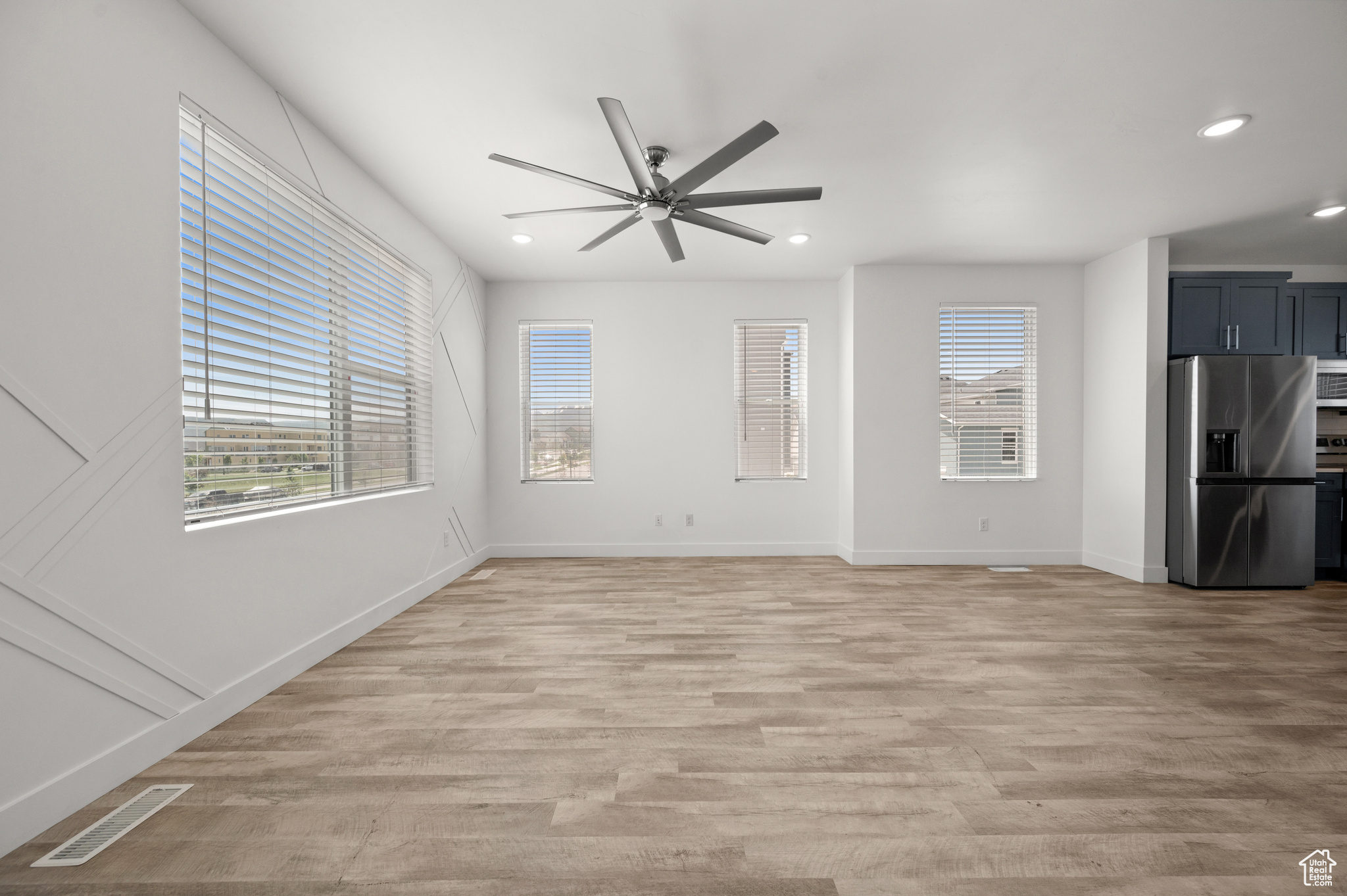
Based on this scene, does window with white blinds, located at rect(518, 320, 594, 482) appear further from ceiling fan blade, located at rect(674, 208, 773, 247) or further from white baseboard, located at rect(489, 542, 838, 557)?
ceiling fan blade, located at rect(674, 208, 773, 247)

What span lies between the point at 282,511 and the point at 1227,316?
23.1ft

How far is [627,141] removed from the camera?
2.26m

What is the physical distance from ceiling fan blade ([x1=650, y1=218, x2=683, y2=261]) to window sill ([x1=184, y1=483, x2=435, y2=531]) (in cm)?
233

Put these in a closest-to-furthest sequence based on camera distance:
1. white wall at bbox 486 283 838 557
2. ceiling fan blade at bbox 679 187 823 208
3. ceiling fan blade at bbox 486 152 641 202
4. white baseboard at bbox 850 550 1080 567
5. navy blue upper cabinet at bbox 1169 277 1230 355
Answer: ceiling fan blade at bbox 486 152 641 202, ceiling fan blade at bbox 679 187 823 208, navy blue upper cabinet at bbox 1169 277 1230 355, white baseboard at bbox 850 550 1080 567, white wall at bbox 486 283 838 557

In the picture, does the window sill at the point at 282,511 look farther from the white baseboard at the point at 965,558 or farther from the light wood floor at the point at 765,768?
the white baseboard at the point at 965,558

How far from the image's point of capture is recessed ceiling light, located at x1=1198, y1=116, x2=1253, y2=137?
2732 millimetres

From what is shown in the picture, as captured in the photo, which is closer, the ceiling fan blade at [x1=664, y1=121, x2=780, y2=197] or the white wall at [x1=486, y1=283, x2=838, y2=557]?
the ceiling fan blade at [x1=664, y1=121, x2=780, y2=197]

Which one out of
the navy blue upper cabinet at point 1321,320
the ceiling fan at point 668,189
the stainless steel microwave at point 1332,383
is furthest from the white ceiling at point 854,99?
the stainless steel microwave at point 1332,383

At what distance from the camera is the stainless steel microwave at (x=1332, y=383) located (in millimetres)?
4773

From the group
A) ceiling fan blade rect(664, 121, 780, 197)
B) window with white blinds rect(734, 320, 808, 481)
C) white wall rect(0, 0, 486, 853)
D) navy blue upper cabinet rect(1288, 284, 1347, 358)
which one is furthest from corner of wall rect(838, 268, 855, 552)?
white wall rect(0, 0, 486, 853)

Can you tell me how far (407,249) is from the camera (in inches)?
152

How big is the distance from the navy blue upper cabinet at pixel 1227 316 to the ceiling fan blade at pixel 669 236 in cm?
438

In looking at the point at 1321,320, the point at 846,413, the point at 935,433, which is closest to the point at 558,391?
the point at 846,413

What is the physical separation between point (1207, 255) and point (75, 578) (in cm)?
754
